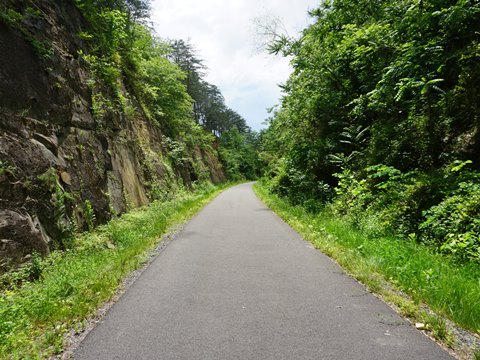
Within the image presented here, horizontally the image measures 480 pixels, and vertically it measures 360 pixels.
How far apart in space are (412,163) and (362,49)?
384cm

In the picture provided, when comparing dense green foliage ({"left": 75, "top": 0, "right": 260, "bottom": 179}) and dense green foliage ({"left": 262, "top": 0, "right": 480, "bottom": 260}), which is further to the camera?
dense green foliage ({"left": 75, "top": 0, "right": 260, "bottom": 179})

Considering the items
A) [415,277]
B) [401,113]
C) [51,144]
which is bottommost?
[415,277]

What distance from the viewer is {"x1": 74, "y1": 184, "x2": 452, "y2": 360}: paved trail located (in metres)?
3.27

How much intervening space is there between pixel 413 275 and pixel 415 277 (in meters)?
0.08

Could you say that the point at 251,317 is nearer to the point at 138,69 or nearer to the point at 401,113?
Result: the point at 401,113

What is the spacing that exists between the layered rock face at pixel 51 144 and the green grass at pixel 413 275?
Result: 6366mm

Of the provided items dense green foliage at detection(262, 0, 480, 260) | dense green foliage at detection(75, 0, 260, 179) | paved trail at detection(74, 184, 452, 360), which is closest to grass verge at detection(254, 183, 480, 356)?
paved trail at detection(74, 184, 452, 360)

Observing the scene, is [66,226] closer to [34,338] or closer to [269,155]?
[34,338]

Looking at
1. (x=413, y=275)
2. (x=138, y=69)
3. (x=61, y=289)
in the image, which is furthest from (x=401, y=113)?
(x=138, y=69)

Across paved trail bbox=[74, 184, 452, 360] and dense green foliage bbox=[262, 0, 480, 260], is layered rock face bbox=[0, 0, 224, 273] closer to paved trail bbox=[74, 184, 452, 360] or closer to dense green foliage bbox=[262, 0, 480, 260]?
paved trail bbox=[74, 184, 452, 360]

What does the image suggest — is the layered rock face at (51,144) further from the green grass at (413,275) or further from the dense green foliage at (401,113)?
the dense green foliage at (401,113)

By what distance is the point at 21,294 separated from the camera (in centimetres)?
488

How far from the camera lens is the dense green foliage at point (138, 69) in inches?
476

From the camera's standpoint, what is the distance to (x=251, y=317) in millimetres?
4031
